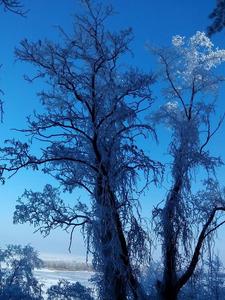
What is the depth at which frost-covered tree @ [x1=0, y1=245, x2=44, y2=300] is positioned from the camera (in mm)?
16562

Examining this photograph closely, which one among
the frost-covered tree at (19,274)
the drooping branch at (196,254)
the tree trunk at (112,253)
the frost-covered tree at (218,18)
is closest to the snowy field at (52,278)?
the frost-covered tree at (19,274)

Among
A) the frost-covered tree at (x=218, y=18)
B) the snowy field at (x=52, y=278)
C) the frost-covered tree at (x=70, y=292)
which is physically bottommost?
the frost-covered tree at (x=70, y=292)

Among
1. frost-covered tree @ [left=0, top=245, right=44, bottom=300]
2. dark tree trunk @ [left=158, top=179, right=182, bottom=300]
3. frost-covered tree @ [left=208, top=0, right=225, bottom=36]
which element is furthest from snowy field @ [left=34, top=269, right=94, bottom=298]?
frost-covered tree @ [left=208, top=0, right=225, bottom=36]

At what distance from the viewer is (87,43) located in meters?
9.28

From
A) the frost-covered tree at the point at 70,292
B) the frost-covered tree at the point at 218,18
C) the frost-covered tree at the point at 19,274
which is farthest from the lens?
the frost-covered tree at the point at 19,274

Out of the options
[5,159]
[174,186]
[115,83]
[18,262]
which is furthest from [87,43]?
[18,262]

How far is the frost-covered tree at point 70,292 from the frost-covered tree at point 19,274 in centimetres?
84

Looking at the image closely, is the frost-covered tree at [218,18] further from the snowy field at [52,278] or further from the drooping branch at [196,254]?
the snowy field at [52,278]

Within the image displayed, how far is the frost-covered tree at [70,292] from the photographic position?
48.9ft

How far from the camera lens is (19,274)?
1870 cm

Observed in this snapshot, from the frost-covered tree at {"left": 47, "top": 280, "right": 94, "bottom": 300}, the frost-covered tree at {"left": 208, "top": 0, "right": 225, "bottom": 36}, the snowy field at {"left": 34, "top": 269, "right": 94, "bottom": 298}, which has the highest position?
the frost-covered tree at {"left": 208, "top": 0, "right": 225, "bottom": 36}

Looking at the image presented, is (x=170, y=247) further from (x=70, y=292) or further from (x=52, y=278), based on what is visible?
(x=52, y=278)

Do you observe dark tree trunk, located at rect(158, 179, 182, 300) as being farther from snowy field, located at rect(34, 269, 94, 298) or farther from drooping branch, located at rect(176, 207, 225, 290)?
snowy field, located at rect(34, 269, 94, 298)

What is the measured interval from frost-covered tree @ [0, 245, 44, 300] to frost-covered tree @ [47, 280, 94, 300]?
2.77ft
